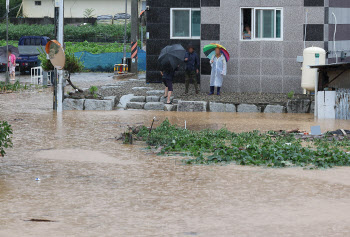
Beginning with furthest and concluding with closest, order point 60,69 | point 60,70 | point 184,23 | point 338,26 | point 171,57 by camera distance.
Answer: point 184,23 → point 338,26 → point 171,57 → point 60,70 → point 60,69

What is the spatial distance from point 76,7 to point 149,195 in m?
65.1

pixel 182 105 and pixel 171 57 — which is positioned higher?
pixel 171 57

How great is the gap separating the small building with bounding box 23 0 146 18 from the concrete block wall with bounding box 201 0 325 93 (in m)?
48.1

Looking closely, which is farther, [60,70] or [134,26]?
[134,26]

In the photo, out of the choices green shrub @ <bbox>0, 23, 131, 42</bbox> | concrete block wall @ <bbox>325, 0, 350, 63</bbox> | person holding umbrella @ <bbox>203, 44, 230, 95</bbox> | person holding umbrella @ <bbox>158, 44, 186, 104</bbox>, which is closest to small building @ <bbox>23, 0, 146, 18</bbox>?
green shrub @ <bbox>0, 23, 131, 42</bbox>

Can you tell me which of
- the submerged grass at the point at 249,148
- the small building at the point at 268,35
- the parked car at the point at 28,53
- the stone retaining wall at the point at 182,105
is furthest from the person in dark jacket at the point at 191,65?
the parked car at the point at 28,53

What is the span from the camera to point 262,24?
22.4 meters

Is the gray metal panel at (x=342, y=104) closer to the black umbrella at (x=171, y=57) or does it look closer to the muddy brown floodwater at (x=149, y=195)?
the black umbrella at (x=171, y=57)

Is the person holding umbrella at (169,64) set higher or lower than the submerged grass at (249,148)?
higher

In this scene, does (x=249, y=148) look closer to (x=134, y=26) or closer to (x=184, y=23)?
(x=184, y=23)

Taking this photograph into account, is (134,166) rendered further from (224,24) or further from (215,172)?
(224,24)

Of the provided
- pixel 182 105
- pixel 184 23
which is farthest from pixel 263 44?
pixel 184 23

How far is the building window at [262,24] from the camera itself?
22219 mm

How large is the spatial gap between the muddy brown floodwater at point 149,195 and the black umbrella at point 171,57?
26.0 ft
